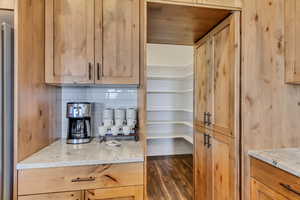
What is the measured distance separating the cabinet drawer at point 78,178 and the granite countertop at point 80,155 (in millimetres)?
35

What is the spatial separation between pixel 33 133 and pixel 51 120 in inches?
12.7

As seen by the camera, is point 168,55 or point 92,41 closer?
point 92,41

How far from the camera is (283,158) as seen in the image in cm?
131

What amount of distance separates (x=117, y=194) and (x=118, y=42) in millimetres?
1167

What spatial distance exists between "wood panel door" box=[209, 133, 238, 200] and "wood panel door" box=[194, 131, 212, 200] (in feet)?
0.33

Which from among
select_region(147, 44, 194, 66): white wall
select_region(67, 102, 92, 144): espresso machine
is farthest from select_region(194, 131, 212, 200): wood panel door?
select_region(147, 44, 194, 66): white wall

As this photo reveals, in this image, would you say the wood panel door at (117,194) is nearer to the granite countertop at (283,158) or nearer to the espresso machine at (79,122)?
the espresso machine at (79,122)

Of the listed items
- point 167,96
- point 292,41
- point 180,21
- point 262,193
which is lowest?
point 262,193

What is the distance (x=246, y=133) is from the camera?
4.92ft

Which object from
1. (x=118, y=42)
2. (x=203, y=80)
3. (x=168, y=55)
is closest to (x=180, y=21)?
(x=118, y=42)

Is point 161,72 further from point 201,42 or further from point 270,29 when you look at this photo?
point 270,29

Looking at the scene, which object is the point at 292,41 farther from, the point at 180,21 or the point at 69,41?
the point at 69,41

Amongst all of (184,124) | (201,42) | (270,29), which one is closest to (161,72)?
(184,124)

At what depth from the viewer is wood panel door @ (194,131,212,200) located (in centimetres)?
197
